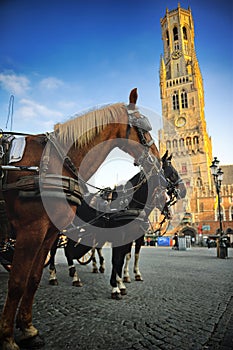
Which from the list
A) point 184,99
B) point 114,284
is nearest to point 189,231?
point 184,99

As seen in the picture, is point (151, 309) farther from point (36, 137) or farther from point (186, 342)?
point (36, 137)

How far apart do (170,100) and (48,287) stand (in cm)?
6255

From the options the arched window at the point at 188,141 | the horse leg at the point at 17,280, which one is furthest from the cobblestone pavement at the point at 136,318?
the arched window at the point at 188,141

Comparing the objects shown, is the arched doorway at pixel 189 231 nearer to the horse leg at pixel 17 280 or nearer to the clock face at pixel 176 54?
the clock face at pixel 176 54

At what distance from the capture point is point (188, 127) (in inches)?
2277

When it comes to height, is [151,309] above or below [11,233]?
below

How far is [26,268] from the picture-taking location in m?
2.27

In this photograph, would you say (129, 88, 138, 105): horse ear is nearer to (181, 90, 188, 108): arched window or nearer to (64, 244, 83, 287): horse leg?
(64, 244, 83, 287): horse leg

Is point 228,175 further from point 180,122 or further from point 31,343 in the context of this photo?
point 31,343

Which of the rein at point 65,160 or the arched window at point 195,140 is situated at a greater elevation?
the arched window at point 195,140

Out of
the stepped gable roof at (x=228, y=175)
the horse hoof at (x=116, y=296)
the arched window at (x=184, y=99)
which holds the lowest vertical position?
the horse hoof at (x=116, y=296)

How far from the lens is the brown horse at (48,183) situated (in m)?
2.29

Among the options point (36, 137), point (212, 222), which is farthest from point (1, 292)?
point (212, 222)

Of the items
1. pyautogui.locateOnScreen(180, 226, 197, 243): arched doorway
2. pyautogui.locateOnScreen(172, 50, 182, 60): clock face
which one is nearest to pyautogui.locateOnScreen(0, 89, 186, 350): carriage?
pyautogui.locateOnScreen(180, 226, 197, 243): arched doorway
